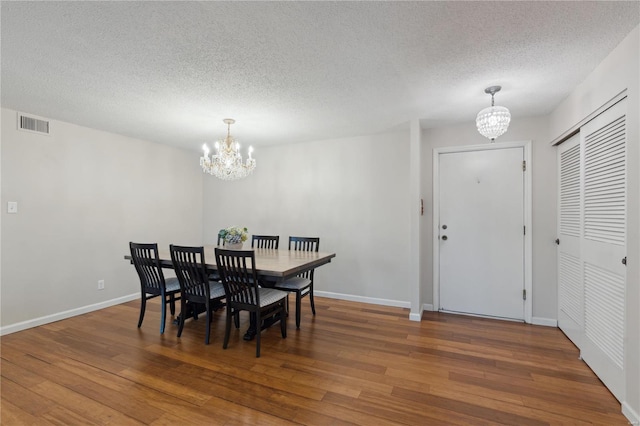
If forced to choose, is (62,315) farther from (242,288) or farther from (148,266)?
(242,288)

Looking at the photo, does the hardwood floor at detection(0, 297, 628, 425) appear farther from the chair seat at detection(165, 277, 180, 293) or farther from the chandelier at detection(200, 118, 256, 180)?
the chandelier at detection(200, 118, 256, 180)

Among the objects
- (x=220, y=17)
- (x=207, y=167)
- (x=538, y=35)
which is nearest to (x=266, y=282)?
(x=207, y=167)

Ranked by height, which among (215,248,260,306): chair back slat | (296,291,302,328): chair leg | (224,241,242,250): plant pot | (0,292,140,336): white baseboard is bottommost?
(0,292,140,336): white baseboard

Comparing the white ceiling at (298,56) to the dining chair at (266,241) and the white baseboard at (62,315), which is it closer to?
the dining chair at (266,241)

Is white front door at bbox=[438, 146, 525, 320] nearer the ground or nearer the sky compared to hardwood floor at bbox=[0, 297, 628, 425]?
nearer the sky

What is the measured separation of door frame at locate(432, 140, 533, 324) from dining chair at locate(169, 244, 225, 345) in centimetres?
256

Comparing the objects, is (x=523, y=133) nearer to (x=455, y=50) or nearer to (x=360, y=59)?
(x=455, y=50)

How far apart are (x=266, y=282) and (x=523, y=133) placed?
10.9ft

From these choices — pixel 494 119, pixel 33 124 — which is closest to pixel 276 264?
pixel 494 119

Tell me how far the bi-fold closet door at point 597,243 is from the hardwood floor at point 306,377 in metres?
0.21

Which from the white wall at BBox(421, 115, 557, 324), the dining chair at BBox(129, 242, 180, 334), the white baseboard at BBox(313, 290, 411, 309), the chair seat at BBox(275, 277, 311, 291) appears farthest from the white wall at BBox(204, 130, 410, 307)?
the dining chair at BBox(129, 242, 180, 334)

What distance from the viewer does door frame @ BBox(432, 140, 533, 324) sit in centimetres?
328

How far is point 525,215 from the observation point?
130 inches

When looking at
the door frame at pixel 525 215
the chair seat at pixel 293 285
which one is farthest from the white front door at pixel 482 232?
the chair seat at pixel 293 285
